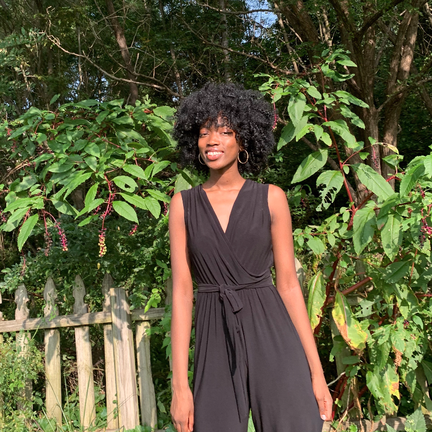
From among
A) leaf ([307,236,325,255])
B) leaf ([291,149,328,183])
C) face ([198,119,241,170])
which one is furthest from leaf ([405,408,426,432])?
face ([198,119,241,170])

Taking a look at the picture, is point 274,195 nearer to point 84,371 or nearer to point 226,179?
point 226,179

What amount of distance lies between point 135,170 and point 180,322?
87 centimetres

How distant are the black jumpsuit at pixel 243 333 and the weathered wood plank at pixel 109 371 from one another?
6.17 ft

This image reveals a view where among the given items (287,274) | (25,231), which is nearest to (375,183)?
(287,274)

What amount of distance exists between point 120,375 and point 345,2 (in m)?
3.71

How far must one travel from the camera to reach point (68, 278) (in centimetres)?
414

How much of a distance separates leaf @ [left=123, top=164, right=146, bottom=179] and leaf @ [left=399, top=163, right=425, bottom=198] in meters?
1.14

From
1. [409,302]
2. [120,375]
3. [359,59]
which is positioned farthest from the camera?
[359,59]

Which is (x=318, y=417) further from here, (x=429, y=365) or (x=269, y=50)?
(x=269, y=50)

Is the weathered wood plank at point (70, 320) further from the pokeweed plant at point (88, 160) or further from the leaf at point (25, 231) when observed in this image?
the leaf at point (25, 231)

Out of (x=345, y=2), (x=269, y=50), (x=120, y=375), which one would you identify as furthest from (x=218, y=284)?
(x=269, y=50)

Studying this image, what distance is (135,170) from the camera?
7.58ft

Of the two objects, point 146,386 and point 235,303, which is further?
point 146,386

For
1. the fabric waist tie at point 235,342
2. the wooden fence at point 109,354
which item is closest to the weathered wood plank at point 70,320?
the wooden fence at point 109,354
